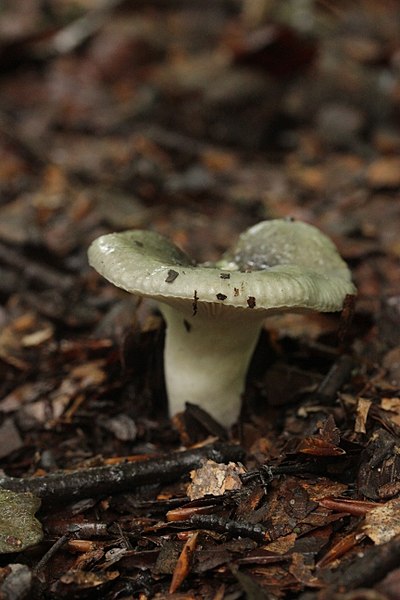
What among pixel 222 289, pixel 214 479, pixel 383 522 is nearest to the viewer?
pixel 383 522

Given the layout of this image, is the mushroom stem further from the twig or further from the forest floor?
the twig

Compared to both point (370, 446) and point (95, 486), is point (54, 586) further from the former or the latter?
point (370, 446)

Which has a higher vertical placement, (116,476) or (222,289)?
(222,289)

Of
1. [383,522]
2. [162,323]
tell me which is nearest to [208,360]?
[162,323]

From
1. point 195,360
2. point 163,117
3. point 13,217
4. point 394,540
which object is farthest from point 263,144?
point 394,540

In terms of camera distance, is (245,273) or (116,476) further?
(116,476)

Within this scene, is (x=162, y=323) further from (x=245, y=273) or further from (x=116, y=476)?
(x=245, y=273)

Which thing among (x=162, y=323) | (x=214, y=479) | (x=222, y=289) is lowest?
(x=214, y=479)

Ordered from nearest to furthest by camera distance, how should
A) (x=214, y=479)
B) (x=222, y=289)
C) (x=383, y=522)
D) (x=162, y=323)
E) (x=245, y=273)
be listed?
(x=383, y=522) → (x=222, y=289) → (x=245, y=273) → (x=214, y=479) → (x=162, y=323)
